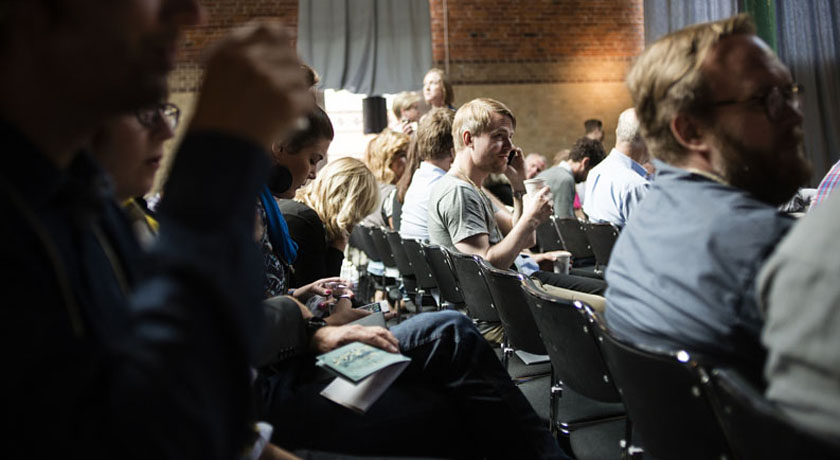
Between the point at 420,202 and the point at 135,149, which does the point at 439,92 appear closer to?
the point at 420,202

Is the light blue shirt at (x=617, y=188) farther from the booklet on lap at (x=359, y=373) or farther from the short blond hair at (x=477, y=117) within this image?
the booklet on lap at (x=359, y=373)

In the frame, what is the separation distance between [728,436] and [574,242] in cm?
397

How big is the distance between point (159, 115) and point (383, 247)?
372 centimetres

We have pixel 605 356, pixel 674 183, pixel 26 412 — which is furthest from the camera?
pixel 605 356

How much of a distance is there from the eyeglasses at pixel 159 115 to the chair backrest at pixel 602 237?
3.34 m

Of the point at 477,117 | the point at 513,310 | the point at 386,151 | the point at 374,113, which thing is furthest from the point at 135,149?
the point at 374,113

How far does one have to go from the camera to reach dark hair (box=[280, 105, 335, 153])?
7.76ft

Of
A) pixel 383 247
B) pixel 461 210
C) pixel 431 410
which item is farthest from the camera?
pixel 383 247

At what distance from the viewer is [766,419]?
941mm

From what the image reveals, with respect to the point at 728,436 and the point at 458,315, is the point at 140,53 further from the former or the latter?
the point at 458,315

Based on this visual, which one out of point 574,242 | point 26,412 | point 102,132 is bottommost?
point 574,242

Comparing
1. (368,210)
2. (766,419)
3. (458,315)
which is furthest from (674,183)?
(368,210)

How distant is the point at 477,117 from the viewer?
3305 mm

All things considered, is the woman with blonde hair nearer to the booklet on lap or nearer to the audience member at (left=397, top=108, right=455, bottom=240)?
the audience member at (left=397, top=108, right=455, bottom=240)
